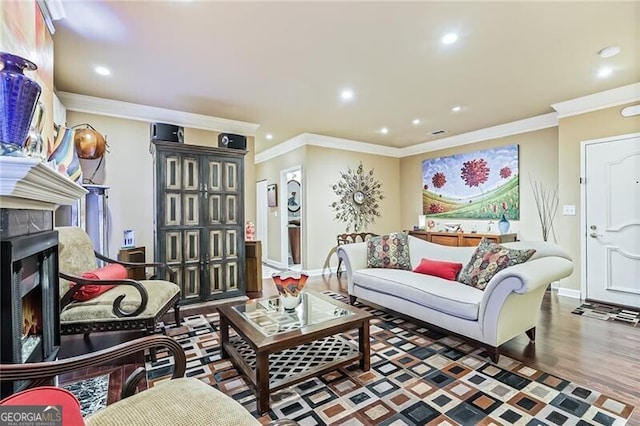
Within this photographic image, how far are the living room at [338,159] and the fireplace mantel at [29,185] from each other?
114cm

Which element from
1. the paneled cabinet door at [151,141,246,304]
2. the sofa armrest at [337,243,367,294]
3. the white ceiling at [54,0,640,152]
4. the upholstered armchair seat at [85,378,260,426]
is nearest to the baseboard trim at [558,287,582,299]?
the white ceiling at [54,0,640,152]

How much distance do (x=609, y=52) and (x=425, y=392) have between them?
3.30 metres

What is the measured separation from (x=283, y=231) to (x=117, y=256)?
313cm

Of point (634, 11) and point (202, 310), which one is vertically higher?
point (634, 11)

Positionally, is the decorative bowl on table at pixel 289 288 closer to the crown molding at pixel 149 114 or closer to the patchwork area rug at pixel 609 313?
the crown molding at pixel 149 114

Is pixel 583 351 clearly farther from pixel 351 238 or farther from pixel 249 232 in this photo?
pixel 249 232

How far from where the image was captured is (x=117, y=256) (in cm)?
373

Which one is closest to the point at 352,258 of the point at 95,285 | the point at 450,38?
the point at 450,38

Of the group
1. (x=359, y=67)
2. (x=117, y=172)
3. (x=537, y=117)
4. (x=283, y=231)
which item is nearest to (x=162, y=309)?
(x=117, y=172)

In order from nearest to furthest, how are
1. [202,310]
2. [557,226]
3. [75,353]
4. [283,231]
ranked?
[75,353], [202,310], [557,226], [283,231]

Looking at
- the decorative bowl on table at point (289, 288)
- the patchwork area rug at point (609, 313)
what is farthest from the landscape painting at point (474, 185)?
the decorative bowl on table at point (289, 288)

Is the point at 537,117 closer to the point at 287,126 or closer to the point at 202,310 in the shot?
the point at 287,126

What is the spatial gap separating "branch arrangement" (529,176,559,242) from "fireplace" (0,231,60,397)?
5583 mm

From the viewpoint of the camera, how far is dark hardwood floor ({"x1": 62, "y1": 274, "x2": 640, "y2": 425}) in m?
1.99
